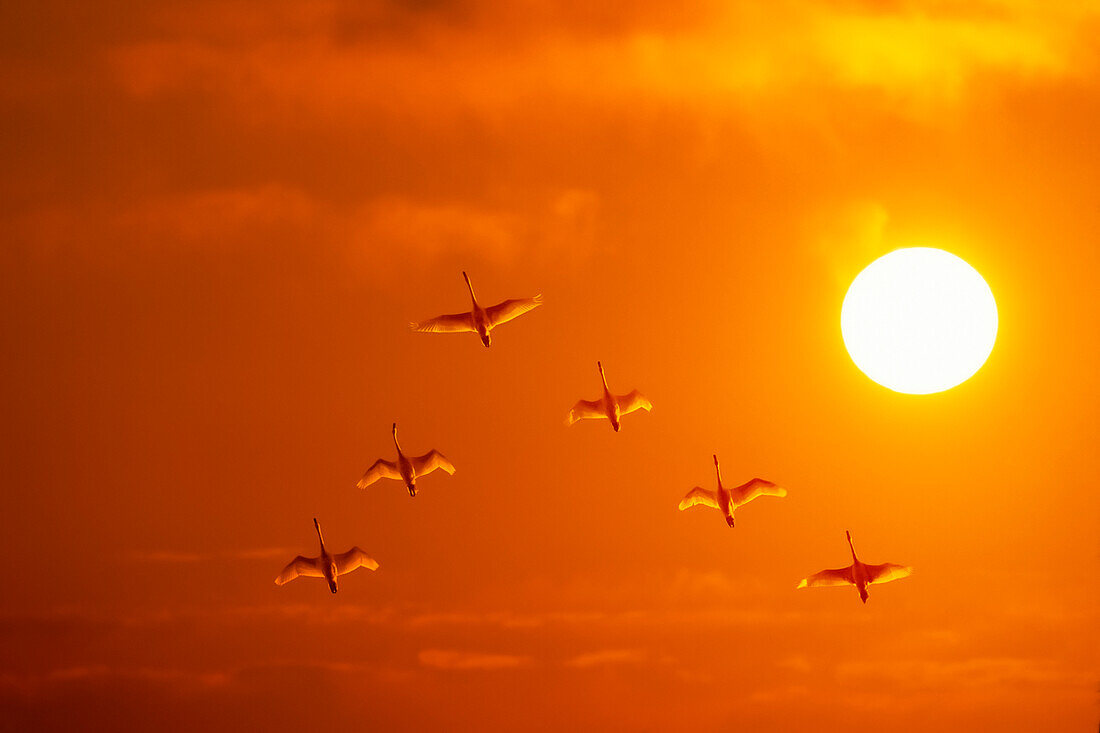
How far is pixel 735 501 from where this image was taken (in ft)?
204

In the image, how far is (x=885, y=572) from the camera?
60.6 metres

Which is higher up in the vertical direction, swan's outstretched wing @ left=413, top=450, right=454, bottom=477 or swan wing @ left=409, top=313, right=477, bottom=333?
swan wing @ left=409, top=313, right=477, bottom=333

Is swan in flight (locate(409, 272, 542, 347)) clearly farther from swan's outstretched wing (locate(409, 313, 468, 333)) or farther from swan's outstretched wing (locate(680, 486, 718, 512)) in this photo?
swan's outstretched wing (locate(680, 486, 718, 512))

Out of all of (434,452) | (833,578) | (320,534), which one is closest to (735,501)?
(833,578)

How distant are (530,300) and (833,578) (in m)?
17.6

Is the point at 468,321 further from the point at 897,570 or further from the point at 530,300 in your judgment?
the point at 897,570

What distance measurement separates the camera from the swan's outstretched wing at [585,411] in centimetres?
6106

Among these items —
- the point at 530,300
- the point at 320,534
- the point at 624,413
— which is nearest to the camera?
the point at 530,300

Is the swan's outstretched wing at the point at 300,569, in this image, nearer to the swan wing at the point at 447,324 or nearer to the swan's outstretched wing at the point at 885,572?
the swan wing at the point at 447,324

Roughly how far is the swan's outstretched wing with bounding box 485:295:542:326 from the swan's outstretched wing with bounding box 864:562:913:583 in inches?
696

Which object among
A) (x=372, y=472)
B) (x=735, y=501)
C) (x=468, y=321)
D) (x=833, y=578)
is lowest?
(x=833, y=578)

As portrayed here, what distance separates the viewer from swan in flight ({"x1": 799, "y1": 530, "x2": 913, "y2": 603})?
60.4m

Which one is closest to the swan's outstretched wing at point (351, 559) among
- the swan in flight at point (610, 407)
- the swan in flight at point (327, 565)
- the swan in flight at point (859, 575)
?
the swan in flight at point (327, 565)

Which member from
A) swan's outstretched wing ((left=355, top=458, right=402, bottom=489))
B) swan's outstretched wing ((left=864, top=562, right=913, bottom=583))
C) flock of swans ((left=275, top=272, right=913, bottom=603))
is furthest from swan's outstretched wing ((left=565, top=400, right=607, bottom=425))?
swan's outstretched wing ((left=864, top=562, right=913, bottom=583))
